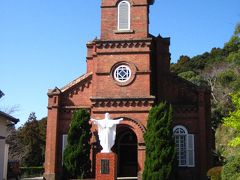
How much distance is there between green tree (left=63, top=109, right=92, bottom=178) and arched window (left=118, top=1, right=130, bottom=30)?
7.25 meters

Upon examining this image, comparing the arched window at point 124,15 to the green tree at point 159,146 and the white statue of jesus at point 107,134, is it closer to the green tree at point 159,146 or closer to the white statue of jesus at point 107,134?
the green tree at point 159,146

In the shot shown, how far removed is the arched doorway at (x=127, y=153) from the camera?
103 ft

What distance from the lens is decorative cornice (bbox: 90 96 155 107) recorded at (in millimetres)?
28516

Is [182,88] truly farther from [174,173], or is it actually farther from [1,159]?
[1,159]

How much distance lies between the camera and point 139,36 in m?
30.0

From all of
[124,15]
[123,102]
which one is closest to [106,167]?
[123,102]

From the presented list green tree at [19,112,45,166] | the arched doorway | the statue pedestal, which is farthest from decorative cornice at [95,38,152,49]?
green tree at [19,112,45,166]

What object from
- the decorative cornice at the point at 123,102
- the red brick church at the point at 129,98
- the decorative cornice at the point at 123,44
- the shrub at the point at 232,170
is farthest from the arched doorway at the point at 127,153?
the shrub at the point at 232,170

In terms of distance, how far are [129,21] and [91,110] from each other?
7.36 m

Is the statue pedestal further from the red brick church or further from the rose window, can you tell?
the rose window

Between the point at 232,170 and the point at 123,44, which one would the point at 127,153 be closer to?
the point at 123,44

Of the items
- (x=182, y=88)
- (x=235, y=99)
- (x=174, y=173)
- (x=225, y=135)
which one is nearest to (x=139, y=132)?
(x=174, y=173)

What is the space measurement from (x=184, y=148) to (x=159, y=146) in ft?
16.8

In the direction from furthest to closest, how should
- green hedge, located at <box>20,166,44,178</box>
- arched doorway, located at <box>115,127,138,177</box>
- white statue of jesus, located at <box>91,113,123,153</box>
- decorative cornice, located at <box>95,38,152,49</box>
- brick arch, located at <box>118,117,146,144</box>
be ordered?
green hedge, located at <box>20,166,44,178</box> → arched doorway, located at <box>115,127,138,177</box> → decorative cornice, located at <box>95,38,152,49</box> → brick arch, located at <box>118,117,146,144</box> → white statue of jesus, located at <box>91,113,123,153</box>
